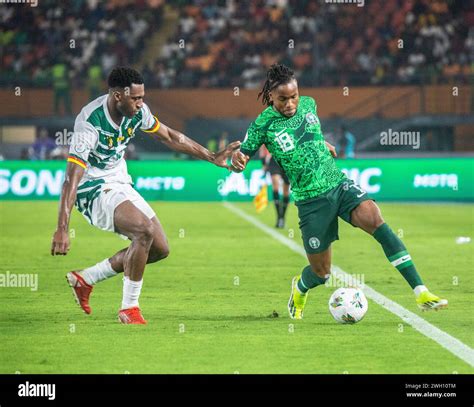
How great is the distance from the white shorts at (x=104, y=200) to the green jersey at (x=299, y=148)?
3.38 ft

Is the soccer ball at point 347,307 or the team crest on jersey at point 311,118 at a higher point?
the team crest on jersey at point 311,118

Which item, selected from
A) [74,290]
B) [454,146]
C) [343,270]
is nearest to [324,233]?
[74,290]

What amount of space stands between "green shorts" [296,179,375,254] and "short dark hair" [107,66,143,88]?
1756 millimetres

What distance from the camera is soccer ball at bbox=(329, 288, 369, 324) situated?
31.7 ft

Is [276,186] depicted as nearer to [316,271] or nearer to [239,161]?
[316,271]

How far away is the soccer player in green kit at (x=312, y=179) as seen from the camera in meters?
9.61

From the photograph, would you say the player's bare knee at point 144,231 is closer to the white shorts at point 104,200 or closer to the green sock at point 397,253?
the white shorts at point 104,200

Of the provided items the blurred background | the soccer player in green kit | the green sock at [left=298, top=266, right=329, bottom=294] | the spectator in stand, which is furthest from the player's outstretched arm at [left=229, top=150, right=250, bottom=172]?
the spectator in stand

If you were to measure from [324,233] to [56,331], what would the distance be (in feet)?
7.70

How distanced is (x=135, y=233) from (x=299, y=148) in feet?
5.08

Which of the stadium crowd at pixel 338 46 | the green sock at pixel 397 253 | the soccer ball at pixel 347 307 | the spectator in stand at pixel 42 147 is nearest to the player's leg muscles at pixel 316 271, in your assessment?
the soccer ball at pixel 347 307

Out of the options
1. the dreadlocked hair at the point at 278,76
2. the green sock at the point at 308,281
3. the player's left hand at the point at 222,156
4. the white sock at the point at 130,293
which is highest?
the dreadlocked hair at the point at 278,76

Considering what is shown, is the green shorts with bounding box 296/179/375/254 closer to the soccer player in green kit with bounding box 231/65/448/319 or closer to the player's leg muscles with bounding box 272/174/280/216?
the soccer player in green kit with bounding box 231/65/448/319

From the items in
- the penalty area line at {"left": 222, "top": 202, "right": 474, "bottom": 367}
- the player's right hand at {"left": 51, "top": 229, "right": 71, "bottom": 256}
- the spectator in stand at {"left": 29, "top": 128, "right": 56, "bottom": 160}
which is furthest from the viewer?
the spectator in stand at {"left": 29, "top": 128, "right": 56, "bottom": 160}
